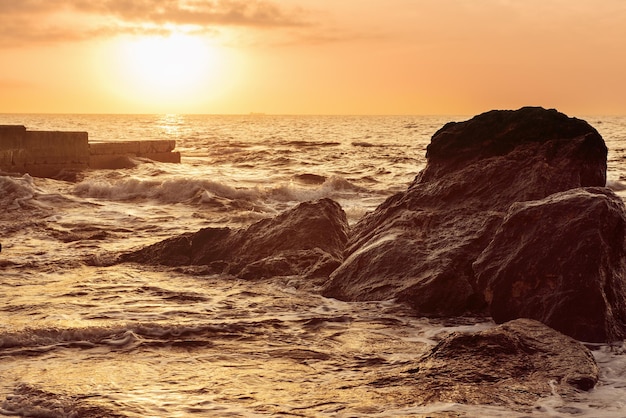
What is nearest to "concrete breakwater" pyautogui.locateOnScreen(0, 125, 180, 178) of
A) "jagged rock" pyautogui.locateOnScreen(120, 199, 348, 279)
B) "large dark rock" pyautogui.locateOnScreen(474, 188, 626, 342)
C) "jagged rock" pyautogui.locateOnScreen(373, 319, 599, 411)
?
"jagged rock" pyautogui.locateOnScreen(120, 199, 348, 279)

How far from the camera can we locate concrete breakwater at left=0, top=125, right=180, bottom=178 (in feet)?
64.1

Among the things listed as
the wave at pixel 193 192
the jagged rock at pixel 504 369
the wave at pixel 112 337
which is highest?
the jagged rock at pixel 504 369

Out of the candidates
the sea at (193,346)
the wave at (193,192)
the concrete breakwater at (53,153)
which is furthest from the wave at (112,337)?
the concrete breakwater at (53,153)

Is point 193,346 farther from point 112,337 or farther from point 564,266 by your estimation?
point 564,266

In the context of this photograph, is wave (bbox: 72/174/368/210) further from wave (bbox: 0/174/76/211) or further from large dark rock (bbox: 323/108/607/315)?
large dark rock (bbox: 323/108/607/315)

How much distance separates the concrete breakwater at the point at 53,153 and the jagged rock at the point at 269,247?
1219 centimetres

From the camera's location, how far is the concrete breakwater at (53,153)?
1953 centimetres

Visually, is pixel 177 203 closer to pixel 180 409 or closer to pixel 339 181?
pixel 339 181

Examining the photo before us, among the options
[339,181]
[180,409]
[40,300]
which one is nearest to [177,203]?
[339,181]

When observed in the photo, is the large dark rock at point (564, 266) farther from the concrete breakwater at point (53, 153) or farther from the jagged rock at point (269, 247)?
the concrete breakwater at point (53, 153)

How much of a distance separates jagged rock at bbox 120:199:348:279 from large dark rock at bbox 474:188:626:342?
6.85ft

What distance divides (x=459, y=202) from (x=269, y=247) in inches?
82.5

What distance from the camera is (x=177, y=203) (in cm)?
1562

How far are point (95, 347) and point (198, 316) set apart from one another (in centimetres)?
108
